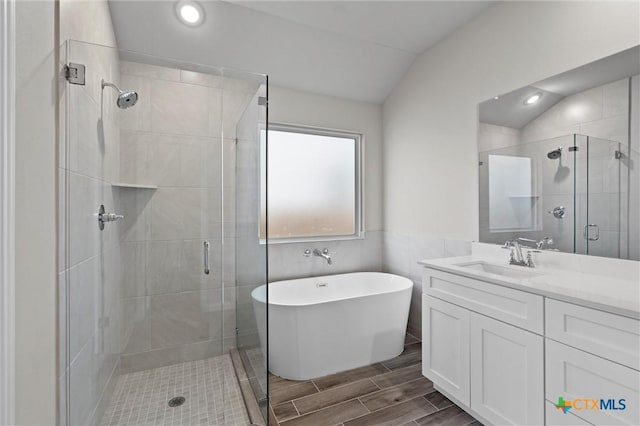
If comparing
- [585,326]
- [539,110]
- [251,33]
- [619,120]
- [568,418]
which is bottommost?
[568,418]

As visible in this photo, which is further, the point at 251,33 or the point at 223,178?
the point at 251,33

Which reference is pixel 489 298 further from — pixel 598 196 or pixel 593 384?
pixel 598 196

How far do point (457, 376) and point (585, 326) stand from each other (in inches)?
31.2

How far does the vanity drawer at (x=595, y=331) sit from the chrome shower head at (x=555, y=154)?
0.98 metres

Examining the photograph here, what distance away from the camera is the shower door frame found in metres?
0.72

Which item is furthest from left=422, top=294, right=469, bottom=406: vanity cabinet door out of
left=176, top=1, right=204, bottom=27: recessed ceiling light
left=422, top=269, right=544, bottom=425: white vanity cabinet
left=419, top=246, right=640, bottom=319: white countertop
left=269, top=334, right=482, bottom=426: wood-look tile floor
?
left=176, top=1, right=204, bottom=27: recessed ceiling light

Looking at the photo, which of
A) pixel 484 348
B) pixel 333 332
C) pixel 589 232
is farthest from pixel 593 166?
pixel 333 332

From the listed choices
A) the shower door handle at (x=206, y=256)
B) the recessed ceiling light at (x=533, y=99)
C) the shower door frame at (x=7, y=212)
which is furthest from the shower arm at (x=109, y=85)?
the recessed ceiling light at (x=533, y=99)

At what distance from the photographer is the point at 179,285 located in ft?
5.62

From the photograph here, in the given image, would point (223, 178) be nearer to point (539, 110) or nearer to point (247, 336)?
point (247, 336)

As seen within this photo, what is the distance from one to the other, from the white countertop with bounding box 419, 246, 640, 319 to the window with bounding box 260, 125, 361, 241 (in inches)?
53.1

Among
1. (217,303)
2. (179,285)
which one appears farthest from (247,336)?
(179,285)

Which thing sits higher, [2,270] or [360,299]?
[2,270]

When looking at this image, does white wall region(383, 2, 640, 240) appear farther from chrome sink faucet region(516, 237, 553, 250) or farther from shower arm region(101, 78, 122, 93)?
shower arm region(101, 78, 122, 93)
